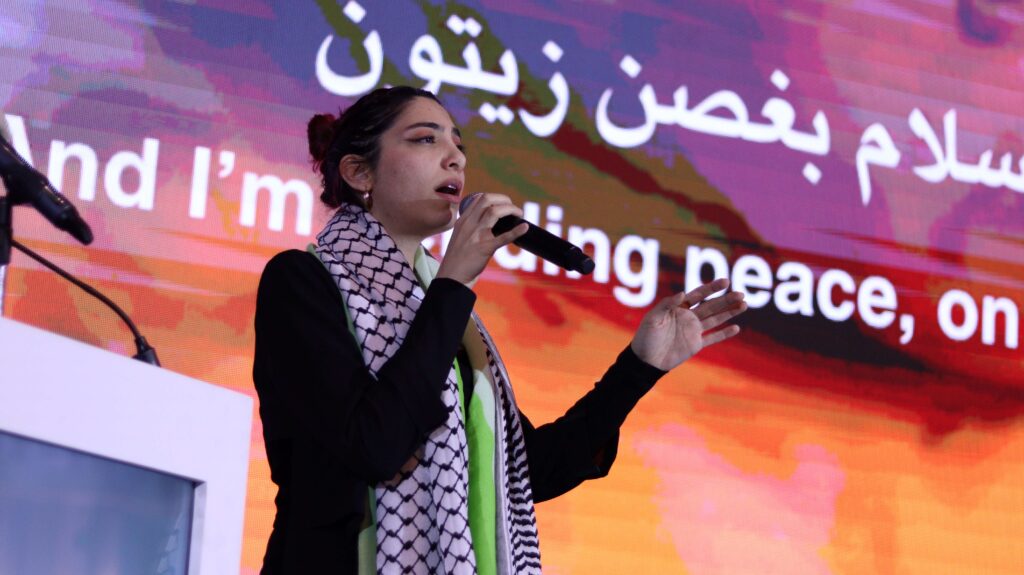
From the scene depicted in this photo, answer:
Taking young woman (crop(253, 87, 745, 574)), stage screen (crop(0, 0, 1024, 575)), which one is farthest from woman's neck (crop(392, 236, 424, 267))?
stage screen (crop(0, 0, 1024, 575))

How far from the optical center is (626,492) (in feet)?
8.72

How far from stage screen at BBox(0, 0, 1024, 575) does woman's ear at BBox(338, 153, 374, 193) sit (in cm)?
88

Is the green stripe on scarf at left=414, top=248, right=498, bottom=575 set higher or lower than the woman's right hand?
lower

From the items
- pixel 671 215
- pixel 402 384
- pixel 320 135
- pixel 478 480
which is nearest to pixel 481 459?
pixel 478 480

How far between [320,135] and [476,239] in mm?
392

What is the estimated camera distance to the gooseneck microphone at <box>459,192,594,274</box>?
1.47 m

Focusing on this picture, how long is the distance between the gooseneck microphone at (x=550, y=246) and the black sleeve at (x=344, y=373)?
0.13 m

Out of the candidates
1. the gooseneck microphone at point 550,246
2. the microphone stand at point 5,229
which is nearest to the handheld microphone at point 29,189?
the microphone stand at point 5,229

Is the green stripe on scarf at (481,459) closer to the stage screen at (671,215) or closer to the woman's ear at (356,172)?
the woman's ear at (356,172)

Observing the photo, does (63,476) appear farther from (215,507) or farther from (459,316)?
(459,316)

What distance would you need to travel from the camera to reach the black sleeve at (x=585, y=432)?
1.66 metres

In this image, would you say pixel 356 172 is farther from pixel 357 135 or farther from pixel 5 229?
pixel 5 229

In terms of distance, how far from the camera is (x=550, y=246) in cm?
151

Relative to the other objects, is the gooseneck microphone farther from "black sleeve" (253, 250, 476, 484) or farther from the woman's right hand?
"black sleeve" (253, 250, 476, 484)
